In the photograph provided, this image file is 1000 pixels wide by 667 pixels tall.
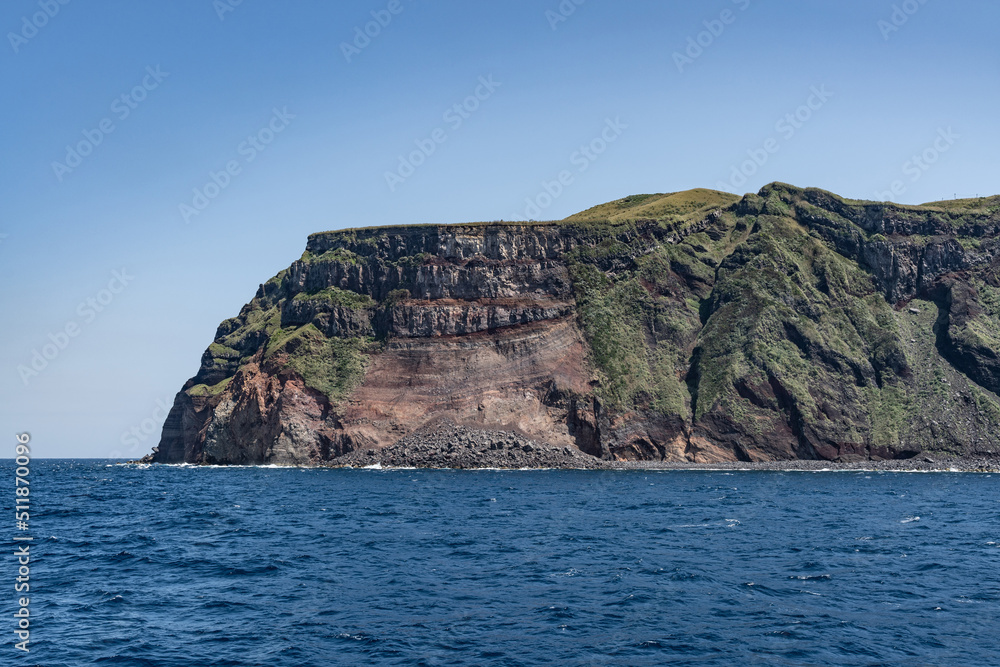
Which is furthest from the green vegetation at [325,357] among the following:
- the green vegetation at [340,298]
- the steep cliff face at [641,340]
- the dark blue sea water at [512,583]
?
the dark blue sea water at [512,583]

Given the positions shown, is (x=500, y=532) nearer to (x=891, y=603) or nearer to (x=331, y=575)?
(x=331, y=575)

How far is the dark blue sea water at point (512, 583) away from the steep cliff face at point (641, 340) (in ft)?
203

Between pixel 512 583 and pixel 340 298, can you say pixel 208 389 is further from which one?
pixel 512 583

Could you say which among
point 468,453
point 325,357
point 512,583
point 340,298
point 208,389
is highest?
point 340,298

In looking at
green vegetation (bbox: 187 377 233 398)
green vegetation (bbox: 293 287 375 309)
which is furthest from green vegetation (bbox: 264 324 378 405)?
green vegetation (bbox: 187 377 233 398)

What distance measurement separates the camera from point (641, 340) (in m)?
137

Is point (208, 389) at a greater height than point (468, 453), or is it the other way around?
point (208, 389)

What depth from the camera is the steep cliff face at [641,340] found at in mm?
124438

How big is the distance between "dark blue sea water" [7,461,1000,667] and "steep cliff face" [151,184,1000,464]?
203 ft

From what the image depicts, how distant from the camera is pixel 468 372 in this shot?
130 m

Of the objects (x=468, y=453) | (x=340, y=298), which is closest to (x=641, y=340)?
(x=468, y=453)

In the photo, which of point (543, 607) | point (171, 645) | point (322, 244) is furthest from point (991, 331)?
point (171, 645)

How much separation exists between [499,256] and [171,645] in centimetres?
12346

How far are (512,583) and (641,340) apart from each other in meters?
107
